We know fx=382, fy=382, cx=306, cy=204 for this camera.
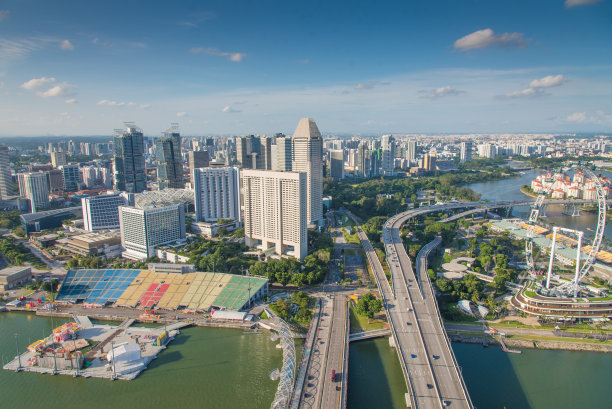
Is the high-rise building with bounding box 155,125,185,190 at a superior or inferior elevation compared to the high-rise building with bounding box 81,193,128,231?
superior

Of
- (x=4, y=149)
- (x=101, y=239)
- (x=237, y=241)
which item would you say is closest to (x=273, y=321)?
(x=237, y=241)

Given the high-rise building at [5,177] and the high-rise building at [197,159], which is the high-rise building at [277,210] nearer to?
the high-rise building at [197,159]

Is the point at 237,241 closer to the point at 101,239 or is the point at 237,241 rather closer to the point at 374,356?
the point at 101,239

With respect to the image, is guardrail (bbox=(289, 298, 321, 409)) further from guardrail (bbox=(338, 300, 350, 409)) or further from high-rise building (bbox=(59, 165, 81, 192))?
high-rise building (bbox=(59, 165, 81, 192))

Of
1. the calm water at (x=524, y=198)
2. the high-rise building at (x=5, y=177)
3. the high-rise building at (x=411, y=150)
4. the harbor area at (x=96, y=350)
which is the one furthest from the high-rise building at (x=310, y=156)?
the high-rise building at (x=411, y=150)

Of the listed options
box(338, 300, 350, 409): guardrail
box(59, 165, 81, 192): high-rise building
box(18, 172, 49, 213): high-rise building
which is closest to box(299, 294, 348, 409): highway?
box(338, 300, 350, 409): guardrail

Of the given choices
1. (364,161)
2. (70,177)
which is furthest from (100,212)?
(364,161)
